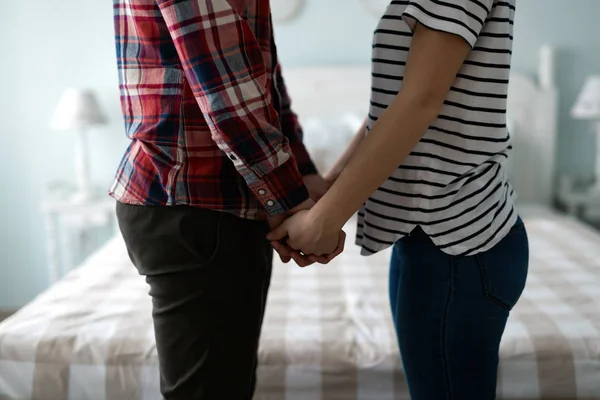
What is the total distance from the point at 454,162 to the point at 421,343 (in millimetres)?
260

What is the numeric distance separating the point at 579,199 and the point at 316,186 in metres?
2.21

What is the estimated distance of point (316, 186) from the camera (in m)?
1.12

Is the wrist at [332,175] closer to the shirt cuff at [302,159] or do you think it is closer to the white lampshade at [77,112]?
the shirt cuff at [302,159]

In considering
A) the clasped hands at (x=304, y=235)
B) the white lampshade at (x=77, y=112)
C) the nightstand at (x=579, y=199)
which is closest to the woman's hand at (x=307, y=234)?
the clasped hands at (x=304, y=235)

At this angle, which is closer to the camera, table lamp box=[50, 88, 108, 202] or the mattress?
the mattress

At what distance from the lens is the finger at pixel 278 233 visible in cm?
91

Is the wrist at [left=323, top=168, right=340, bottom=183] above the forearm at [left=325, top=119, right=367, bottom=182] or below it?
below

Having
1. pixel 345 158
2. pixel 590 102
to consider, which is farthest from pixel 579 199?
pixel 345 158

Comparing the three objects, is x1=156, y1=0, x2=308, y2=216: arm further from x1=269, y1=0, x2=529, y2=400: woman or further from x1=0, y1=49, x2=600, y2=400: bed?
x1=0, y1=49, x2=600, y2=400: bed

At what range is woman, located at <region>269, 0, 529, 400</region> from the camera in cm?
83

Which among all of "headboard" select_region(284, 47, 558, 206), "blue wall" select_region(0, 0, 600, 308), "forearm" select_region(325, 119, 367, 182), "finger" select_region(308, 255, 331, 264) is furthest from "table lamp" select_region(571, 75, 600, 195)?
"finger" select_region(308, 255, 331, 264)

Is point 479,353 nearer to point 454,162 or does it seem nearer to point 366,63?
point 454,162

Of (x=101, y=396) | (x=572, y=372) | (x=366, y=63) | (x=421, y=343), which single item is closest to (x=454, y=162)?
(x=421, y=343)

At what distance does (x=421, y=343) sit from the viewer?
2.98ft
